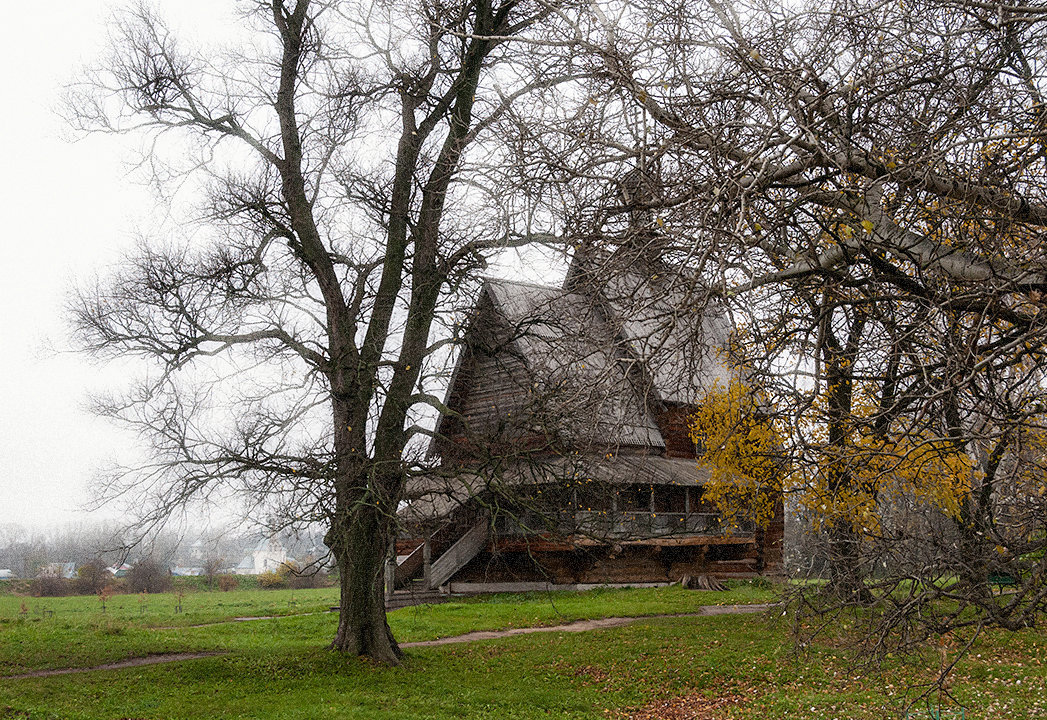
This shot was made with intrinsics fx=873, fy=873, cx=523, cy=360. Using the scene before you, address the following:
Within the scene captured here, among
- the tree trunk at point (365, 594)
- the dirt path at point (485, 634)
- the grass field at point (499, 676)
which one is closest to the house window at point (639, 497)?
the dirt path at point (485, 634)

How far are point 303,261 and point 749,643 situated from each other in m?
11.0

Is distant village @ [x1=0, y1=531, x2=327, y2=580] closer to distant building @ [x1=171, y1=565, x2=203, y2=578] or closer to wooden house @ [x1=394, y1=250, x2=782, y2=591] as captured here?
distant building @ [x1=171, y1=565, x2=203, y2=578]

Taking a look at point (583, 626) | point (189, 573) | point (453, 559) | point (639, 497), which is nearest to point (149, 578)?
point (189, 573)

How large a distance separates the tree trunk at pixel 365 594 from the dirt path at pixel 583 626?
2.72 metres

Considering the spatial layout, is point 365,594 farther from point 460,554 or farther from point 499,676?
point 460,554

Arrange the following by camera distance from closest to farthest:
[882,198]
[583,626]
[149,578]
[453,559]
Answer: [882,198]
[583,626]
[453,559]
[149,578]

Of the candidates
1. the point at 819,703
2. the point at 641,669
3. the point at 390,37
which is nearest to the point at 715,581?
the point at 641,669

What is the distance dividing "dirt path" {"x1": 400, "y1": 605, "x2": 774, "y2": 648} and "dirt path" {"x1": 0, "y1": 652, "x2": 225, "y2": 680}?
4.01 meters

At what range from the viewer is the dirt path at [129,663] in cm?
→ 1409

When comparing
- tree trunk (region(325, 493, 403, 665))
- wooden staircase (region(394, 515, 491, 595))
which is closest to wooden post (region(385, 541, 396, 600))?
wooden staircase (region(394, 515, 491, 595))

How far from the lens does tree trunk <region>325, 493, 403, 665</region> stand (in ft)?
48.4

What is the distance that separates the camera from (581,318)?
6.69 m

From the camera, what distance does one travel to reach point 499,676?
1405cm

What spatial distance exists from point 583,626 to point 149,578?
2698cm
